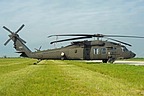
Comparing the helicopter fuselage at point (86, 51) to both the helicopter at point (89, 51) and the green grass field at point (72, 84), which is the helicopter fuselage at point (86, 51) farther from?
the green grass field at point (72, 84)

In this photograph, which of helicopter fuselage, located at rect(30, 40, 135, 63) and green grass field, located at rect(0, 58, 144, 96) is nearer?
green grass field, located at rect(0, 58, 144, 96)

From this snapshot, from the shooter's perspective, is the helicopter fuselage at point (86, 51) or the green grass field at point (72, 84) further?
the helicopter fuselage at point (86, 51)

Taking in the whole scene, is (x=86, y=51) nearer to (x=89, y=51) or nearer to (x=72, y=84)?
(x=89, y=51)

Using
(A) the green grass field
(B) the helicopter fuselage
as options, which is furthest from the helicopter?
(A) the green grass field

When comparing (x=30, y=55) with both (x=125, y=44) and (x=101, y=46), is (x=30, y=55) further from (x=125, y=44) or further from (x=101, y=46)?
(x=125, y=44)

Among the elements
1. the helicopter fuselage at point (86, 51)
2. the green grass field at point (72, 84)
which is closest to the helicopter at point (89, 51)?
the helicopter fuselage at point (86, 51)

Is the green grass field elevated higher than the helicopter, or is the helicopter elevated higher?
the helicopter

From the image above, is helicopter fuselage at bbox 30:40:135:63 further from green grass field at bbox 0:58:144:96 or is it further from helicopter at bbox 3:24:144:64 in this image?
green grass field at bbox 0:58:144:96

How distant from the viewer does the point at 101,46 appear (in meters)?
40.5

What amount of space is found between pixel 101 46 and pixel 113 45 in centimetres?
166

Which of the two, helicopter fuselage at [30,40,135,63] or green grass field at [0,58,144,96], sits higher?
helicopter fuselage at [30,40,135,63]

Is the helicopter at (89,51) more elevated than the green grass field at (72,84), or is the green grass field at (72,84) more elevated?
the helicopter at (89,51)

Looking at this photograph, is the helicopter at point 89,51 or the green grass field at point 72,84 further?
the helicopter at point 89,51

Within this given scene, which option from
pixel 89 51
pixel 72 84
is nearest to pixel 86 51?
pixel 89 51
